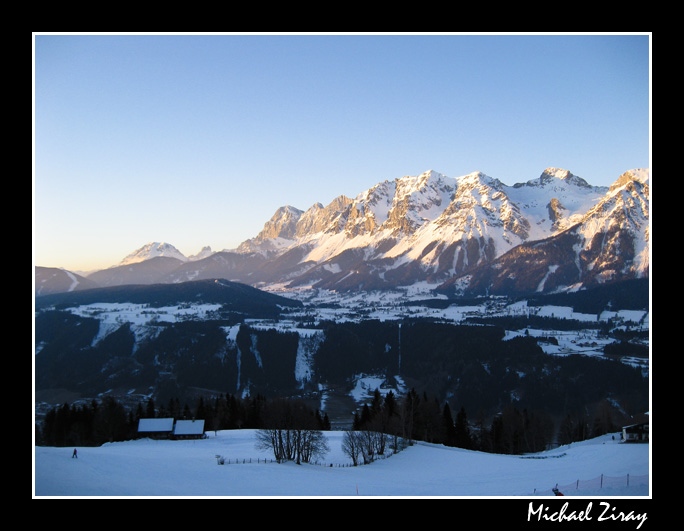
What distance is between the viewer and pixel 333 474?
4741 centimetres

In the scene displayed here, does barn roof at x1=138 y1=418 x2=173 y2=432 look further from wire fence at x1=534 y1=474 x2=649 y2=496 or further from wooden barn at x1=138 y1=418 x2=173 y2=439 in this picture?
wire fence at x1=534 y1=474 x2=649 y2=496

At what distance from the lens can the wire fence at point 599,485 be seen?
3622 cm

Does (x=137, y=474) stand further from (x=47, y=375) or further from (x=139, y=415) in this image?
(x=47, y=375)

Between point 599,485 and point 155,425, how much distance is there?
55265mm

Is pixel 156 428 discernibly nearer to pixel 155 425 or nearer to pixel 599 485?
pixel 155 425

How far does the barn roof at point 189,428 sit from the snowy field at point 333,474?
32.9ft

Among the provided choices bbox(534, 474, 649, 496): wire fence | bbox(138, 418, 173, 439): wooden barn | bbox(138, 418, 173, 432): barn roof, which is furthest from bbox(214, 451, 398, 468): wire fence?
bbox(138, 418, 173, 432): barn roof

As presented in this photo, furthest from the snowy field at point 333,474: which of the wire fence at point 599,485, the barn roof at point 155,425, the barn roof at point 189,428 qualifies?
the barn roof at point 155,425

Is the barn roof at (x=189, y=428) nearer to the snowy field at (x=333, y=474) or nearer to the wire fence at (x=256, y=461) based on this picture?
the snowy field at (x=333, y=474)

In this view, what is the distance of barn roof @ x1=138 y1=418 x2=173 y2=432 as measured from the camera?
75.6m

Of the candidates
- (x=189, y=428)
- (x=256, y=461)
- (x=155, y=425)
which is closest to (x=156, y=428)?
(x=155, y=425)

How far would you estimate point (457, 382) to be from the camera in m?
149

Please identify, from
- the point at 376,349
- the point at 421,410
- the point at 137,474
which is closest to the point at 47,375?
the point at 376,349

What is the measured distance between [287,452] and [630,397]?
93.5 m
